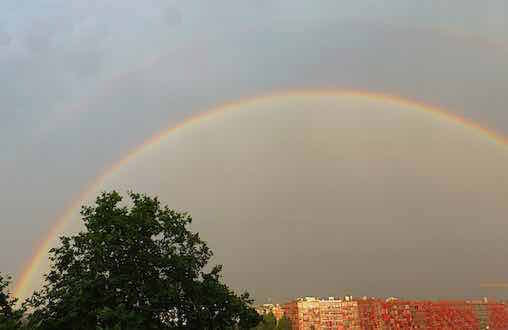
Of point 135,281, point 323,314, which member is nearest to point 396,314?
point 323,314

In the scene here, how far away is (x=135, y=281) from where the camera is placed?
25828 millimetres

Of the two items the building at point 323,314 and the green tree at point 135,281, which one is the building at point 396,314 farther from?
the green tree at point 135,281

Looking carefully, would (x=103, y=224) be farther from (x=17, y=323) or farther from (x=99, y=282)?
(x=17, y=323)

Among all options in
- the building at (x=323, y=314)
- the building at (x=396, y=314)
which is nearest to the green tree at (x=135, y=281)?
the building at (x=396, y=314)

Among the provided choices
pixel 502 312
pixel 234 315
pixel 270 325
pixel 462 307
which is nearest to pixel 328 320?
pixel 462 307

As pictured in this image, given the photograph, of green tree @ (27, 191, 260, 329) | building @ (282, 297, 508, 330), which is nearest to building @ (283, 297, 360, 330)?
building @ (282, 297, 508, 330)

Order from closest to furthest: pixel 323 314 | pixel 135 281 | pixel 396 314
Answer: pixel 135 281 → pixel 396 314 → pixel 323 314

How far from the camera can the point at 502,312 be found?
167 meters

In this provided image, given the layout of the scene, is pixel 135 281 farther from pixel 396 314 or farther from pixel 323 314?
pixel 323 314

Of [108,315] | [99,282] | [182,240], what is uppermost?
[182,240]

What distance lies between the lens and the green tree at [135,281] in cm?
2503

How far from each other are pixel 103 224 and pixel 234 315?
8.98 metres

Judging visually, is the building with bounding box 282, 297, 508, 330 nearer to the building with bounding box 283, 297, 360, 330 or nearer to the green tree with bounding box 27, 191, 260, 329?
the building with bounding box 283, 297, 360, 330

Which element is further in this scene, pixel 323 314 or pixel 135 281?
pixel 323 314
